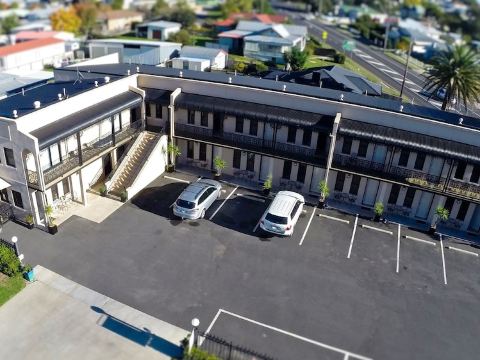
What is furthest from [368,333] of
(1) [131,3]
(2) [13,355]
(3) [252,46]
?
(1) [131,3]

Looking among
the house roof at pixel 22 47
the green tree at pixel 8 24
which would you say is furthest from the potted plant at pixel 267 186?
the green tree at pixel 8 24

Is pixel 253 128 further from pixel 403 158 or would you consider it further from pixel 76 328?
pixel 76 328

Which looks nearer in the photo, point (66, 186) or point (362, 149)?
point (66, 186)

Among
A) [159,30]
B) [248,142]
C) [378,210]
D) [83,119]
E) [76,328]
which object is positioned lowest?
[76,328]

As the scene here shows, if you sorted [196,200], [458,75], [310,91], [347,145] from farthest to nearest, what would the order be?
[458,75] < [310,91] < [347,145] < [196,200]

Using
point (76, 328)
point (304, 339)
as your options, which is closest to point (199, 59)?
point (76, 328)

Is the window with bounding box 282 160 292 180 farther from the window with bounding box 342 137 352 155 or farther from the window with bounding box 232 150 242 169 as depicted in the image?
the window with bounding box 342 137 352 155
